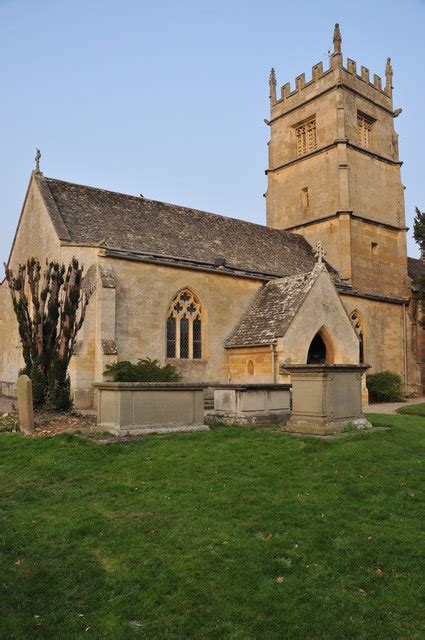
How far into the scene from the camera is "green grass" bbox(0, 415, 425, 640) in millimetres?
4465

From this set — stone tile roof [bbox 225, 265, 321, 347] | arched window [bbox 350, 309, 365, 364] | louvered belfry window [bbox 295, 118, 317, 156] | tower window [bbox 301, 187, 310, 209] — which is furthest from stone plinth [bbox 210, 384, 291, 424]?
louvered belfry window [bbox 295, 118, 317, 156]

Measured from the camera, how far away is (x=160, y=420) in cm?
1186

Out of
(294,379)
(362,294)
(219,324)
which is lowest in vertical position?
(294,379)

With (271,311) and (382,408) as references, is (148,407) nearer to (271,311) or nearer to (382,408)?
(271,311)

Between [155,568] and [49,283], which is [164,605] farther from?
[49,283]

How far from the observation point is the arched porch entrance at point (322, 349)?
21.3 meters

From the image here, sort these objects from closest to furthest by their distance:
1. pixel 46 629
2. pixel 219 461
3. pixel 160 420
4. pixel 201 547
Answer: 1. pixel 46 629
2. pixel 201 547
3. pixel 219 461
4. pixel 160 420

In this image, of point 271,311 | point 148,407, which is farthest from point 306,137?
point 148,407

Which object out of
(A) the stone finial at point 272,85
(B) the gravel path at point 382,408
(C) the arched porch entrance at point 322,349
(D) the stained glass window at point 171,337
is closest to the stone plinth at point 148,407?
(D) the stained glass window at point 171,337

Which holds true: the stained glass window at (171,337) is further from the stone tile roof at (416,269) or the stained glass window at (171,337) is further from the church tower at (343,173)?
the stone tile roof at (416,269)

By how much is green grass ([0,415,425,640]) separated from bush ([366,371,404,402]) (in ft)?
51.3

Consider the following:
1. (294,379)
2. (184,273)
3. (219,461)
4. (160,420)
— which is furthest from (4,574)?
(184,273)

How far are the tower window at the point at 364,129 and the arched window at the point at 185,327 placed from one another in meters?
16.5

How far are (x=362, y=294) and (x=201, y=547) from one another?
23.5 meters
